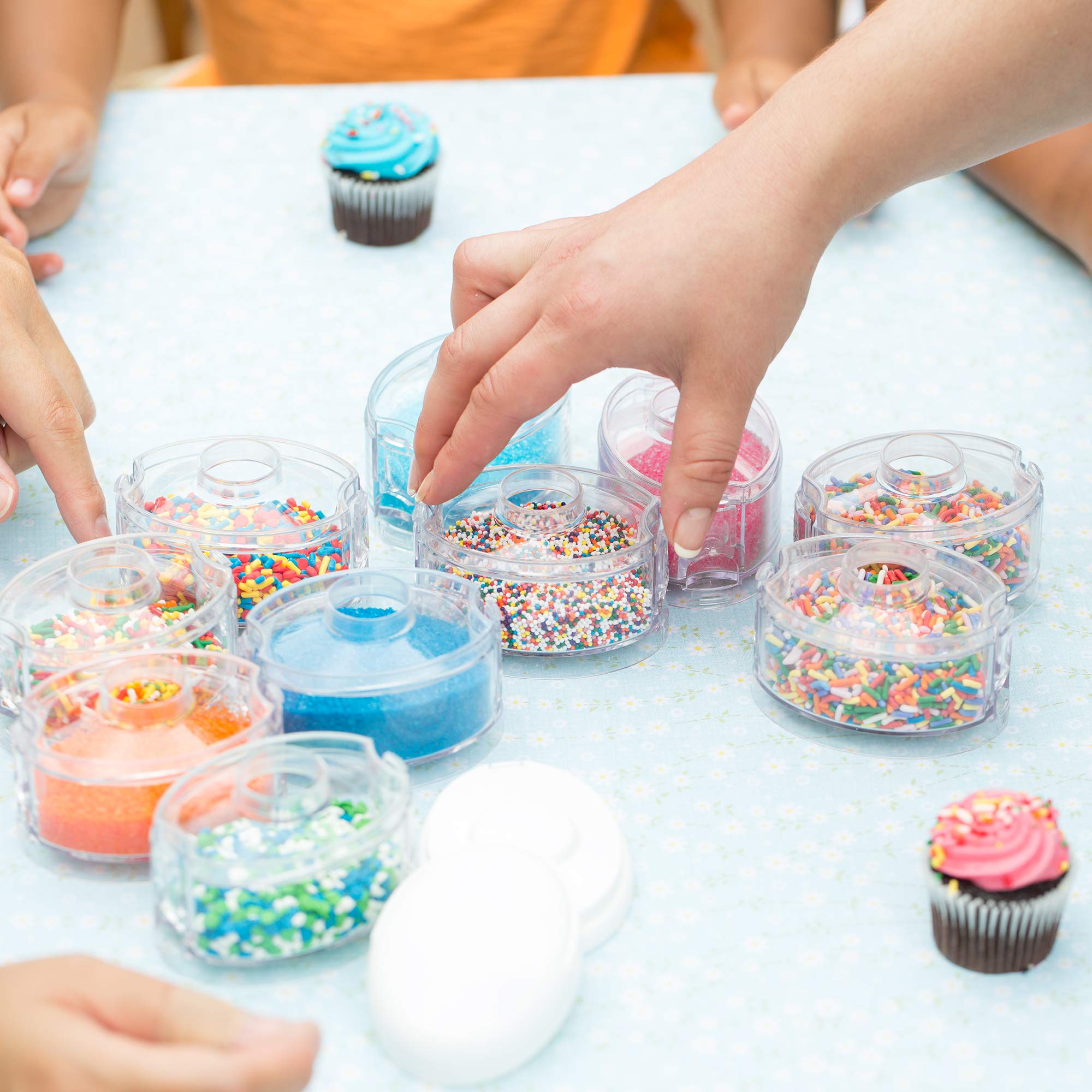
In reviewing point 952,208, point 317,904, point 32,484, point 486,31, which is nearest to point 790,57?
point 952,208

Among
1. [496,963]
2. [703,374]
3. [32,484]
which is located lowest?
[32,484]

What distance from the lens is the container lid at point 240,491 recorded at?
3.55 feet

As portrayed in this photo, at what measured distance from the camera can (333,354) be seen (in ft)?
4.86

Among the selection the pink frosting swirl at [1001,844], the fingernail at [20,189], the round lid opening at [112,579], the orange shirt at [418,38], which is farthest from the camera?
the orange shirt at [418,38]

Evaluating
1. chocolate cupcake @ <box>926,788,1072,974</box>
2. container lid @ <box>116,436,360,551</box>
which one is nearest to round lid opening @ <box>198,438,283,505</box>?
container lid @ <box>116,436,360,551</box>

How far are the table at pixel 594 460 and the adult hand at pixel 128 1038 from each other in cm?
7

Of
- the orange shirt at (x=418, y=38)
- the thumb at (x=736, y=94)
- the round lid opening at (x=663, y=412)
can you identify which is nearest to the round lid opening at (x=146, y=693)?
the round lid opening at (x=663, y=412)

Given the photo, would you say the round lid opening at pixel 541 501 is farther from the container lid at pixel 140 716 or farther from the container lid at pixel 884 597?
the container lid at pixel 140 716

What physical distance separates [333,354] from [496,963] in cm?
90

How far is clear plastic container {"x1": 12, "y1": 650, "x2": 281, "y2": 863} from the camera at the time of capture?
849 mm

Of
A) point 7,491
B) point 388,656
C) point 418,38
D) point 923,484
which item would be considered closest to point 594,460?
point 923,484

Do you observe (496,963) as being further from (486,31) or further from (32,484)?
(486,31)

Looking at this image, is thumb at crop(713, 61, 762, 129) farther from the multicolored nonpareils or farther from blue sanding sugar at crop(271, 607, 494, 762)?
blue sanding sugar at crop(271, 607, 494, 762)

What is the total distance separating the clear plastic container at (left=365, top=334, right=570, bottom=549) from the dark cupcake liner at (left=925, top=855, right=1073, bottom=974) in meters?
0.57
